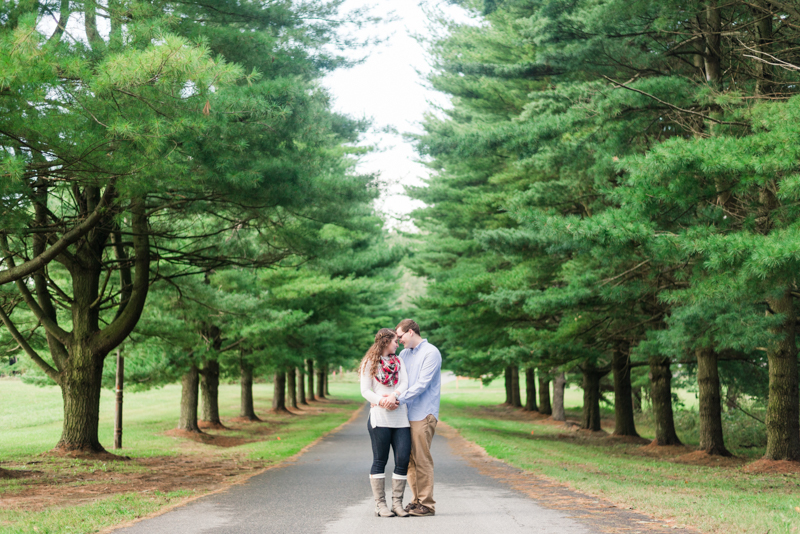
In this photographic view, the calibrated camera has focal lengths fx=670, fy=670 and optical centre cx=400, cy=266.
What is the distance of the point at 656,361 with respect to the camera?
17594 millimetres

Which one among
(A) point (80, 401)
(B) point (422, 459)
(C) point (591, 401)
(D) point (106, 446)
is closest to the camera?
(B) point (422, 459)

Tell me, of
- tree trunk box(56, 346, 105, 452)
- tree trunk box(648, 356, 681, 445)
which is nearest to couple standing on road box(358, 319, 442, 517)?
tree trunk box(56, 346, 105, 452)

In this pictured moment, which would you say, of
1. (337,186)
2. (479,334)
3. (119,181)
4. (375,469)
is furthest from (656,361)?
(119,181)

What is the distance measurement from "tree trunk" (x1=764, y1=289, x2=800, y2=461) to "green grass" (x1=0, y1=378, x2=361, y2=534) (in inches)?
381

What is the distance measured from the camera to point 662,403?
17.7 metres

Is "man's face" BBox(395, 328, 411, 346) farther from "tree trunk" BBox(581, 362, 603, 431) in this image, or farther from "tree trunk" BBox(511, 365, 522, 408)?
"tree trunk" BBox(511, 365, 522, 408)

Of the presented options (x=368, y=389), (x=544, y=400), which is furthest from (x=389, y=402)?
(x=544, y=400)

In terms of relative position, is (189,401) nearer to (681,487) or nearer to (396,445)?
(681,487)

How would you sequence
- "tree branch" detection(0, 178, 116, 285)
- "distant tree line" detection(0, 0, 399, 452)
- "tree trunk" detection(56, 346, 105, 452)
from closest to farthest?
"distant tree line" detection(0, 0, 399, 452) < "tree branch" detection(0, 178, 116, 285) < "tree trunk" detection(56, 346, 105, 452)

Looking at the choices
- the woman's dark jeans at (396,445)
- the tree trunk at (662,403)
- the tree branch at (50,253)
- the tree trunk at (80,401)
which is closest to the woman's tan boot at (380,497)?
the woman's dark jeans at (396,445)

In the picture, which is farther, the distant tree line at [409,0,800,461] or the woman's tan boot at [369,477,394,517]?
the distant tree line at [409,0,800,461]

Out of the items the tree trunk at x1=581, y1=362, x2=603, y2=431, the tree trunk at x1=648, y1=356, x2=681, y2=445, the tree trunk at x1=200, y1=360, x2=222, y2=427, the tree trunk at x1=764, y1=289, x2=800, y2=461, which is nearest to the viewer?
the tree trunk at x1=764, y1=289, x2=800, y2=461

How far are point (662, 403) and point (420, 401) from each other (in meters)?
13.3

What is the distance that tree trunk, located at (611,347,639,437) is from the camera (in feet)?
67.6
